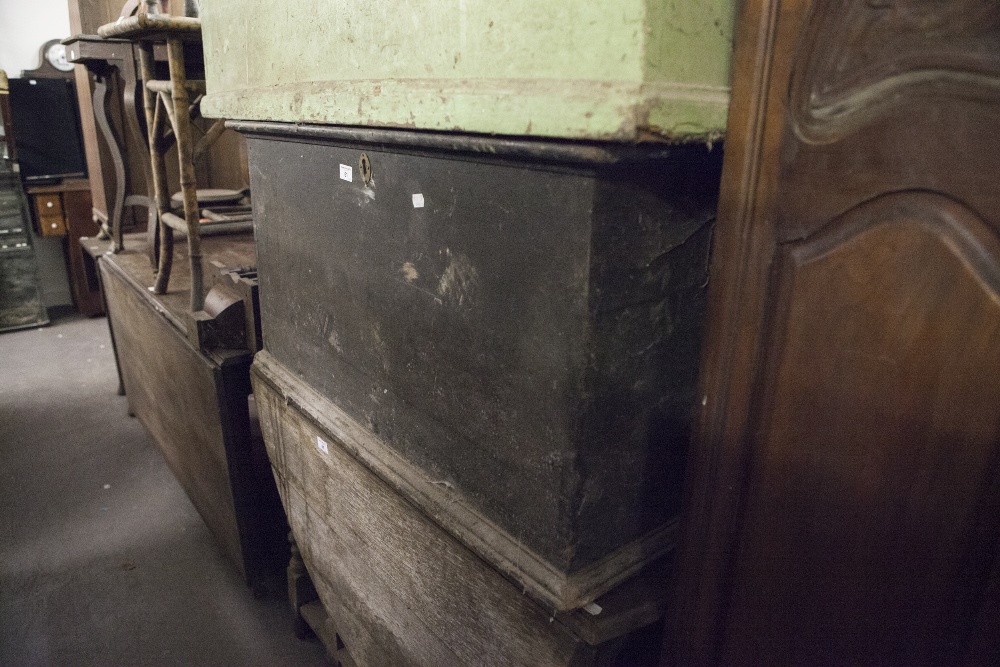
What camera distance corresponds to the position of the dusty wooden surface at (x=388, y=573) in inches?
49.6

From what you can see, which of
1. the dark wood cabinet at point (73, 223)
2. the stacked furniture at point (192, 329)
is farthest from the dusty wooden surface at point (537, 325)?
the dark wood cabinet at point (73, 223)

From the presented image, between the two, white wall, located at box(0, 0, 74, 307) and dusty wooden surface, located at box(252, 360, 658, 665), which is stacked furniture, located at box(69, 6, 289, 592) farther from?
white wall, located at box(0, 0, 74, 307)

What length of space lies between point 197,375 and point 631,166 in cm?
207

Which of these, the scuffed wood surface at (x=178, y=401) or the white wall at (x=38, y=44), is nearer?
the scuffed wood surface at (x=178, y=401)

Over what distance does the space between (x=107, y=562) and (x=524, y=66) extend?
9.83ft

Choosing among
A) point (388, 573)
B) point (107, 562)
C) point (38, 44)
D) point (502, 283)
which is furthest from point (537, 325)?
point (38, 44)

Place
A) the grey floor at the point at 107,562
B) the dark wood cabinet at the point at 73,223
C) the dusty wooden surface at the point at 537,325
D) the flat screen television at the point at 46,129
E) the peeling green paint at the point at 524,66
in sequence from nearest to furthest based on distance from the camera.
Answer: the peeling green paint at the point at 524,66 < the dusty wooden surface at the point at 537,325 < the grey floor at the point at 107,562 < the flat screen television at the point at 46,129 < the dark wood cabinet at the point at 73,223

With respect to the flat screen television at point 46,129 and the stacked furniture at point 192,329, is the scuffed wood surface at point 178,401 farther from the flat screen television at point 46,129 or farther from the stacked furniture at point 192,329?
the flat screen television at point 46,129

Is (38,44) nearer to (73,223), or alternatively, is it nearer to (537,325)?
(73,223)

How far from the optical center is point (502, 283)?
1122mm

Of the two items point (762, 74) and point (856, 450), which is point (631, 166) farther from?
point (856, 450)

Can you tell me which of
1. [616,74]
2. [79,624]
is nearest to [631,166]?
Answer: [616,74]

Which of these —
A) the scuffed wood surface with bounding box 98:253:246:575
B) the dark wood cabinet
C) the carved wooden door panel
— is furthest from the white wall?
the carved wooden door panel

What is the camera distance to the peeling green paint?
0.85 m
